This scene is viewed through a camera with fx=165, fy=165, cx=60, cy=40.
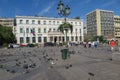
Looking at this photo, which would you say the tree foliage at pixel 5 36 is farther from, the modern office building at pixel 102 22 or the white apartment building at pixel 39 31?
the modern office building at pixel 102 22

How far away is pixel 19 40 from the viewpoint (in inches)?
2665

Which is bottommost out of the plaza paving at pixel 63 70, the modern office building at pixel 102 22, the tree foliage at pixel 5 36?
the plaza paving at pixel 63 70

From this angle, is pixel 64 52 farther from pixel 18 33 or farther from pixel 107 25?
pixel 107 25

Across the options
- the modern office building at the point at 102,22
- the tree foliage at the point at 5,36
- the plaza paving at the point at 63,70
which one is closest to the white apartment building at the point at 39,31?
the tree foliage at the point at 5,36

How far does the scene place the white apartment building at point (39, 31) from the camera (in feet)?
222

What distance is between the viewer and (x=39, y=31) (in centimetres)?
7088

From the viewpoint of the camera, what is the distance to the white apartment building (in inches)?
2670

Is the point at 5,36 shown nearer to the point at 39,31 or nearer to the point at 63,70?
the point at 39,31

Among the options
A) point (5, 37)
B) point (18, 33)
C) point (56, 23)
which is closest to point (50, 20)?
point (56, 23)

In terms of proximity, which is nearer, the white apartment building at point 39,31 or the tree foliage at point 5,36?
the tree foliage at point 5,36

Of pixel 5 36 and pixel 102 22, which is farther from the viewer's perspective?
pixel 102 22

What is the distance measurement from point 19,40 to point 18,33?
2.90 meters

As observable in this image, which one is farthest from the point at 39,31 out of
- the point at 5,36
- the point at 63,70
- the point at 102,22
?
the point at 63,70

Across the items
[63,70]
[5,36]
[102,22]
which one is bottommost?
[63,70]
